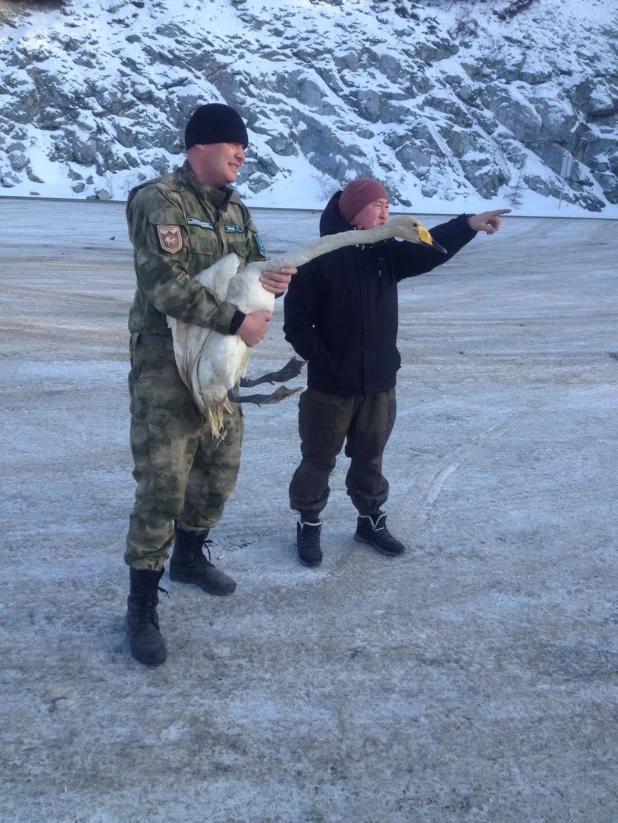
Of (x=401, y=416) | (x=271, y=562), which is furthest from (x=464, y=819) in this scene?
(x=401, y=416)

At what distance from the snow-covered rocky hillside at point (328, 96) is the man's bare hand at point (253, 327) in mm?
33335

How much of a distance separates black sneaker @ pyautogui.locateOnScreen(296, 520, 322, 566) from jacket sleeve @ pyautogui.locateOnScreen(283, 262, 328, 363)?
898 millimetres

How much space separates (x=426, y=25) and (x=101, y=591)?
50484mm

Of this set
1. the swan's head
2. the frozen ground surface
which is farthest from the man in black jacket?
the frozen ground surface

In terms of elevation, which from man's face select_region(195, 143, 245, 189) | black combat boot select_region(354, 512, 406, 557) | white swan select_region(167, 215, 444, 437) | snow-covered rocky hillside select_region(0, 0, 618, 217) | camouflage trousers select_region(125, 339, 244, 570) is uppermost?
man's face select_region(195, 143, 245, 189)

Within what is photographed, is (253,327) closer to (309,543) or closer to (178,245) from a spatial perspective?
(178,245)

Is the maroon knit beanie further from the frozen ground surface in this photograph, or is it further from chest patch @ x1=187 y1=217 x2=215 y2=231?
the frozen ground surface

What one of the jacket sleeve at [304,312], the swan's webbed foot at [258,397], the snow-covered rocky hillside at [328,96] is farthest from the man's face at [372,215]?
the snow-covered rocky hillside at [328,96]

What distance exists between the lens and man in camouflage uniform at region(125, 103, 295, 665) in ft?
9.94

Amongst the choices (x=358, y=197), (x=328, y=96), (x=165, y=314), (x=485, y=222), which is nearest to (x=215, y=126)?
(x=165, y=314)

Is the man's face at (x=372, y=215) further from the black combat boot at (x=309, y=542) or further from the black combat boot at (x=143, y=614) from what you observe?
the black combat boot at (x=143, y=614)

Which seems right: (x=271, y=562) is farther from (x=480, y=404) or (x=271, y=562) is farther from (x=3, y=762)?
(x=480, y=404)

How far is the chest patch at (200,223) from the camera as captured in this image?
3.17 metres

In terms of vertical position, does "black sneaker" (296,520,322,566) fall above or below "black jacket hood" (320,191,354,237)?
below
